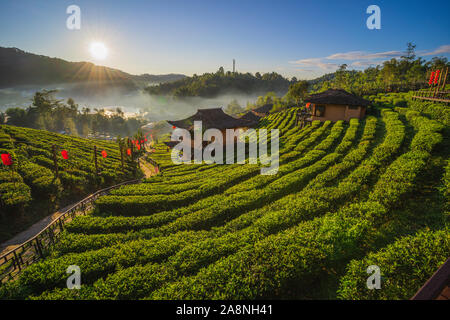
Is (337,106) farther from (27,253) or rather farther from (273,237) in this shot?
(27,253)

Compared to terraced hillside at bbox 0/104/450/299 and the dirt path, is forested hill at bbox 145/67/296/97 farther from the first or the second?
terraced hillside at bbox 0/104/450/299

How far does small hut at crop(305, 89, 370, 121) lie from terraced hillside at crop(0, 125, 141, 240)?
91.3 ft

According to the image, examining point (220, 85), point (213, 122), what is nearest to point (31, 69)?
point (220, 85)

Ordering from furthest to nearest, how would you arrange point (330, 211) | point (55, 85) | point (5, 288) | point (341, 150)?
1. point (55, 85)
2. point (341, 150)
3. point (330, 211)
4. point (5, 288)

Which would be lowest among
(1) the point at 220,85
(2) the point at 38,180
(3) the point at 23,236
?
(3) the point at 23,236

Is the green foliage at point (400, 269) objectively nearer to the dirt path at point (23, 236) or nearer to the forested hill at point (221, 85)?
the dirt path at point (23, 236)

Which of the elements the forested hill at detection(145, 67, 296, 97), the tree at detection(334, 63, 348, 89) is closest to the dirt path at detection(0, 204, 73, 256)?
the tree at detection(334, 63, 348, 89)

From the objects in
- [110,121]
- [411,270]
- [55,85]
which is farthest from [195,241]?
[55,85]

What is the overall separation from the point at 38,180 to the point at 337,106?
34936mm

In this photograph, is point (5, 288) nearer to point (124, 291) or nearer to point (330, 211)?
point (124, 291)

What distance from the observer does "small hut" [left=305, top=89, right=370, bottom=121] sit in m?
26.8

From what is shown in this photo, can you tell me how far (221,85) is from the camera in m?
145
